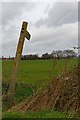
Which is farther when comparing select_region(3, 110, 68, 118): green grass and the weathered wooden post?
the weathered wooden post

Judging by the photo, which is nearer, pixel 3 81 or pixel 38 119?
pixel 38 119

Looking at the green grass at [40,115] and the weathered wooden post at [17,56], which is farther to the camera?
the weathered wooden post at [17,56]

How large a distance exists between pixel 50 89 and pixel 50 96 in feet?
0.96

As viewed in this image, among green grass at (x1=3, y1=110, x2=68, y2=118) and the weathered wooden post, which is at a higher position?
the weathered wooden post

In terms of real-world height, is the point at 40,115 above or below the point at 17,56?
below

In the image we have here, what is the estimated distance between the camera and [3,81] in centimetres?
1430

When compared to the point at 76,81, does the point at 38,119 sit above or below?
below

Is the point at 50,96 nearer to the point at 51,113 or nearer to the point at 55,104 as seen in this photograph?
the point at 55,104

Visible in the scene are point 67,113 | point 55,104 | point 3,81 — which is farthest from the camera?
point 3,81

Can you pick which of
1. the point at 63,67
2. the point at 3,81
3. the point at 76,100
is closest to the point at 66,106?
the point at 76,100

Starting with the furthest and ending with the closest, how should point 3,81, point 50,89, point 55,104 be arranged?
point 3,81 < point 50,89 < point 55,104

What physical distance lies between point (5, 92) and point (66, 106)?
3.23m

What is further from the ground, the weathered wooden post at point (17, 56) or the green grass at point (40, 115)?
the weathered wooden post at point (17, 56)

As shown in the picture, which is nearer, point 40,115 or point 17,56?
point 40,115
